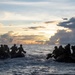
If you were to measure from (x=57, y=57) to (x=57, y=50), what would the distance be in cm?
233

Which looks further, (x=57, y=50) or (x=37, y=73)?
(x=57, y=50)

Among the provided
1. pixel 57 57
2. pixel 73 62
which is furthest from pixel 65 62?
pixel 57 57

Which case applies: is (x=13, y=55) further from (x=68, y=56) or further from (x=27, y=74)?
(x=27, y=74)

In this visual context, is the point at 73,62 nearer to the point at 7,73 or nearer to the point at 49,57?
the point at 49,57

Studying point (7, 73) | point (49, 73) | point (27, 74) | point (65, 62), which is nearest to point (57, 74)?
point (49, 73)

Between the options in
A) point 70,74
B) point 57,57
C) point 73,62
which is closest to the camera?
point 70,74

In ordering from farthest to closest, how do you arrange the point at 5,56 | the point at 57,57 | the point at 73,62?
the point at 5,56 < the point at 57,57 < the point at 73,62

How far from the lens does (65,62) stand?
59875 mm

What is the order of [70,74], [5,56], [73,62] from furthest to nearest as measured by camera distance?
[5,56] → [73,62] → [70,74]

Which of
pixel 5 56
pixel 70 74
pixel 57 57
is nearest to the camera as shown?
pixel 70 74

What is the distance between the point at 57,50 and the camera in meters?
67.1

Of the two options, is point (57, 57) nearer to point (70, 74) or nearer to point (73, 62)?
point (73, 62)

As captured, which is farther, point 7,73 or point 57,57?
point 57,57

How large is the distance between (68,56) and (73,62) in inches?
105
